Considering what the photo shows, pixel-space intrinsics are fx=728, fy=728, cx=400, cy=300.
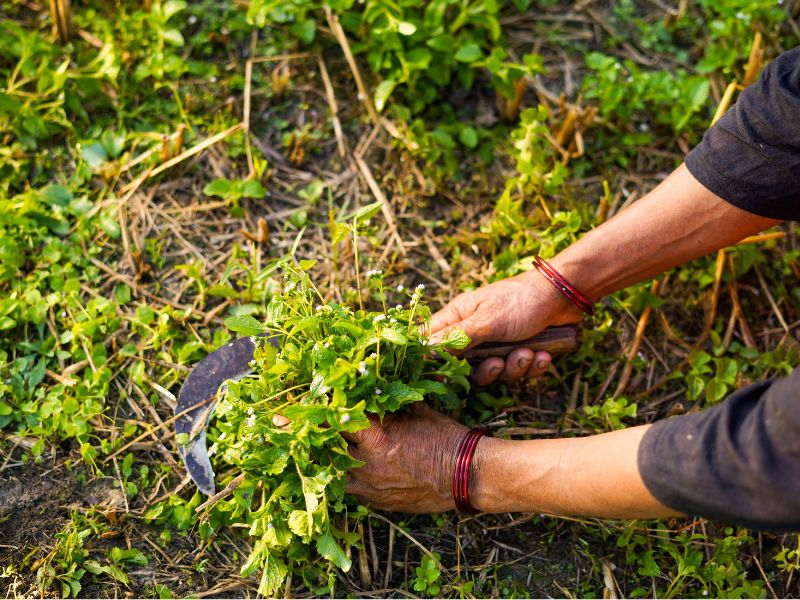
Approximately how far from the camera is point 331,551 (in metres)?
1.91

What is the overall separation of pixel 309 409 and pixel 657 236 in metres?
1.20

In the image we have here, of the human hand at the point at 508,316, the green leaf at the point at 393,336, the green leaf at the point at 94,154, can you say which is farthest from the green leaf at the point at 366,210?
the green leaf at the point at 94,154

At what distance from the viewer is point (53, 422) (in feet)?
7.46

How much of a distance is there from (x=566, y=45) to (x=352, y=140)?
1.06 m

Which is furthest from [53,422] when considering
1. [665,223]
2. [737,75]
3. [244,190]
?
[737,75]

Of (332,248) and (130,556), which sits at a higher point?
(332,248)

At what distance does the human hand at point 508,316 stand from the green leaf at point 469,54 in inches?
37.6

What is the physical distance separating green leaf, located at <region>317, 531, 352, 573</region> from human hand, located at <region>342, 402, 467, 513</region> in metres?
0.19

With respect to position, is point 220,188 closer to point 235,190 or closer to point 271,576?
point 235,190

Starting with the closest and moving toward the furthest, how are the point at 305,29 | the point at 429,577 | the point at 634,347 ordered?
the point at 429,577 < the point at 634,347 < the point at 305,29

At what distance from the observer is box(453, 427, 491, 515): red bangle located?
2045 mm

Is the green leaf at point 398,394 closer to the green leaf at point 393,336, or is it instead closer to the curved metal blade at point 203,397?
the green leaf at point 393,336

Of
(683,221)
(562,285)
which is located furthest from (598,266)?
(683,221)

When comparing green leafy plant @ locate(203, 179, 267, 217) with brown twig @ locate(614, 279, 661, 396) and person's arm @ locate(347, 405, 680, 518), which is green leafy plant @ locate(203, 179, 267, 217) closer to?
person's arm @ locate(347, 405, 680, 518)
